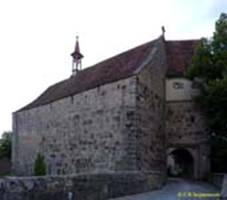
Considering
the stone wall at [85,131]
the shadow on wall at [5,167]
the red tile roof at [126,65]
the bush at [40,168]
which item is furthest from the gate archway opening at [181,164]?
the shadow on wall at [5,167]

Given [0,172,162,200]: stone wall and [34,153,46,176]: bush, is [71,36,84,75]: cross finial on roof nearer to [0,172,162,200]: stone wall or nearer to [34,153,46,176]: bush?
[34,153,46,176]: bush

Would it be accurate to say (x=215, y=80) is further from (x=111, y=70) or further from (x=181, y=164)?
(x=181, y=164)

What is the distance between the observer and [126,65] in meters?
30.8

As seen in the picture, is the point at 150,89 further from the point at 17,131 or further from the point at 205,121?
the point at 17,131

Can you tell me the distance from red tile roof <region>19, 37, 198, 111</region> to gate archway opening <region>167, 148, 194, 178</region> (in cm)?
602

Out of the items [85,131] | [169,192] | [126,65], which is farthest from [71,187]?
[85,131]

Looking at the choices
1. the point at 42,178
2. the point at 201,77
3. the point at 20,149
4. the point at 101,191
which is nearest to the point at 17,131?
the point at 20,149

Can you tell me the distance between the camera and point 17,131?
150 feet

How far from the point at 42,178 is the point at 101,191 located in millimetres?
3864

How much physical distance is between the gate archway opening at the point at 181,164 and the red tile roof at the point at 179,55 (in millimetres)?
5796

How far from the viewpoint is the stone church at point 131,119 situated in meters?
27.6

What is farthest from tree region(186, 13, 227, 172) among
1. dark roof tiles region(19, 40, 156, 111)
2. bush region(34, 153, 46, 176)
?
bush region(34, 153, 46, 176)

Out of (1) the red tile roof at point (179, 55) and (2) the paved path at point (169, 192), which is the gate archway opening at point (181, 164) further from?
(2) the paved path at point (169, 192)

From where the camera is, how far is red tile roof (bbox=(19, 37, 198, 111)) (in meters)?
30.0
